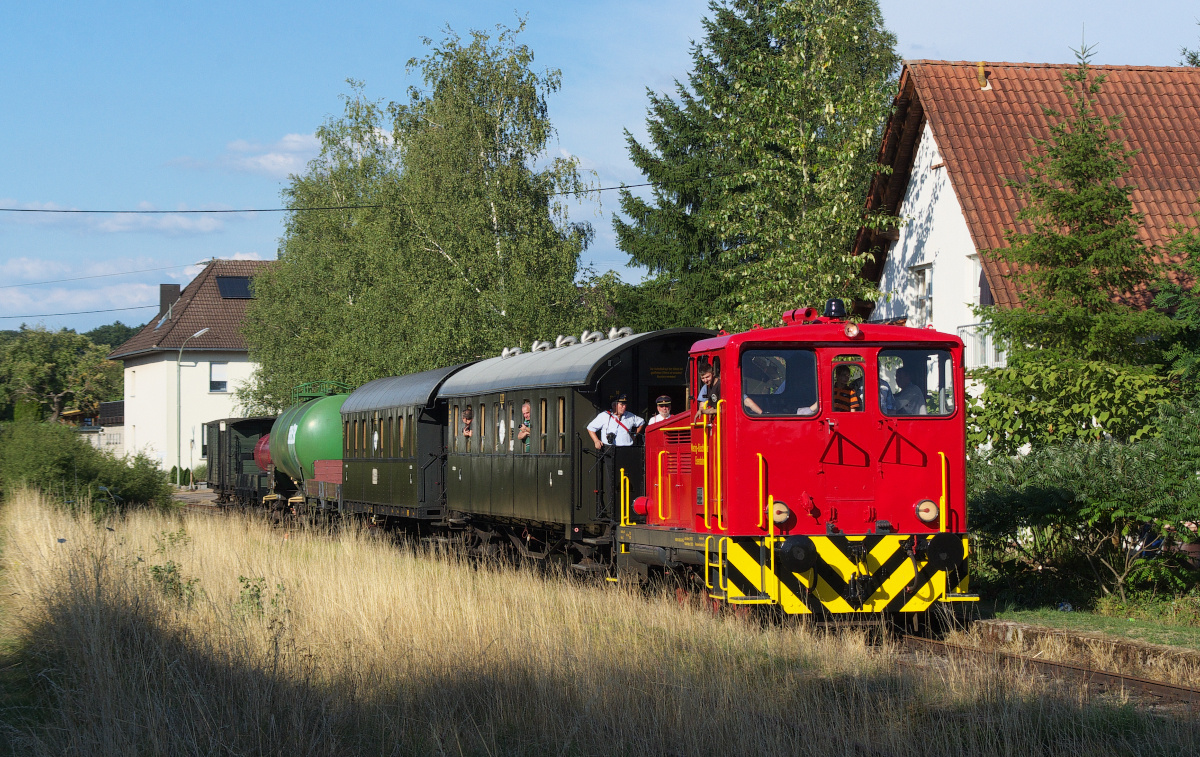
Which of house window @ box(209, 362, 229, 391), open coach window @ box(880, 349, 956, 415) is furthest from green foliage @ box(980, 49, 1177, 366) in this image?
house window @ box(209, 362, 229, 391)

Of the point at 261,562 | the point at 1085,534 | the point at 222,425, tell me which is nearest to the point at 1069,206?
the point at 1085,534

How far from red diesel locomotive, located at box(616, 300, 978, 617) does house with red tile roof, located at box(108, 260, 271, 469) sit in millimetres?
52355

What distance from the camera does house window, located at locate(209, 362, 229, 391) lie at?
207ft

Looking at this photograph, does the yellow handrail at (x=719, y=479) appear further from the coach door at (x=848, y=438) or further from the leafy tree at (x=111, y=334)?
the leafy tree at (x=111, y=334)

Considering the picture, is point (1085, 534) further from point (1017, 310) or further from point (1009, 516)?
point (1017, 310)

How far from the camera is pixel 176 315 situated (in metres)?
65.3

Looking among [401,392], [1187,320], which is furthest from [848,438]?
[401,392]

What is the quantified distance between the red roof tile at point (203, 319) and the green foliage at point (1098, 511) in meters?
53.1

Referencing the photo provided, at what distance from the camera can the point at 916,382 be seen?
10.9 metres

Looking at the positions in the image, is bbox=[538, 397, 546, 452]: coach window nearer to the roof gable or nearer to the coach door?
the coach door

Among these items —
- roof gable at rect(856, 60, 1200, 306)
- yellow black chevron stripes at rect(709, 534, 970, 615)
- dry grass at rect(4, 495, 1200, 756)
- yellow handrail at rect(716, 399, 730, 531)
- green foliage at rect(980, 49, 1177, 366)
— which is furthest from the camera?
roof gable at rect(856, 60, 1200, 306)

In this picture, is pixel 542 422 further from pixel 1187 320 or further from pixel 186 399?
pixel 186 399

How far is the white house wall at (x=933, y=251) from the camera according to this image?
21594 mm

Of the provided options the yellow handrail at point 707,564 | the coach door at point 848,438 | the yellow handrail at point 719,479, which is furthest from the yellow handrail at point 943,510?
the yellow handrail at point 707,564
